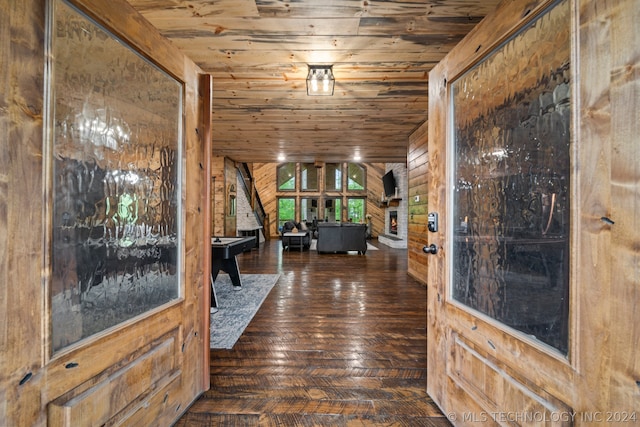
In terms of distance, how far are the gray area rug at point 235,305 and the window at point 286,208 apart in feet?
27.8

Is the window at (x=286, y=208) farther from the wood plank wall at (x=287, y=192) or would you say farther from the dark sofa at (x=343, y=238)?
the dark sofa at (x=343, y=238)

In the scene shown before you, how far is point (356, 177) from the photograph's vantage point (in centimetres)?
1329

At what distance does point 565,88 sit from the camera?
952mm

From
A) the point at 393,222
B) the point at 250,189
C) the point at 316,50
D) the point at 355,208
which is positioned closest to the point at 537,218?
the point at 316,50

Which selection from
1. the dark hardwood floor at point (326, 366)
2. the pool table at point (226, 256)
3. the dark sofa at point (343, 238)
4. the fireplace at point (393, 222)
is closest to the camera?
the dark hardwood floor at point (326, 366)

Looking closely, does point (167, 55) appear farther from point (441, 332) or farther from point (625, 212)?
point (441, 332)

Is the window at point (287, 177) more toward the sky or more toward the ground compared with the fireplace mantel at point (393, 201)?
more toward the sky

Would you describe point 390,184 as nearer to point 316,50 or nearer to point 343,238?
point 343,238

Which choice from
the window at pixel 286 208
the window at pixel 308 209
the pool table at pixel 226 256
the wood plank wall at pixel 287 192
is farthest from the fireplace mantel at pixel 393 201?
the pool table at pixel 226 256

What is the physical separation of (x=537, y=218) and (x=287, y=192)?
12.4 m

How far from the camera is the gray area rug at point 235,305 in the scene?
8.06ft

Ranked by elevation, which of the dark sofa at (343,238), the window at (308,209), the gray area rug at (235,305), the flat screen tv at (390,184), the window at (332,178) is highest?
the window at (332,178)

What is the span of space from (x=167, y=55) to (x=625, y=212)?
1854 mm

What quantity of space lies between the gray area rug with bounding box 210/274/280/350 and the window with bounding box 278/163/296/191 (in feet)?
29.0
